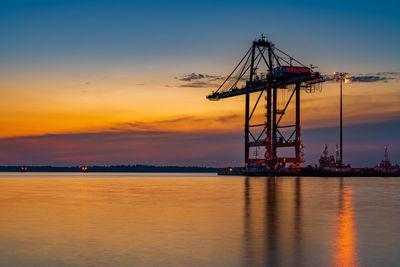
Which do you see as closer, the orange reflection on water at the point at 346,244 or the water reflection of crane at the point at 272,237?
the orange reflection on water at the point at 346,244

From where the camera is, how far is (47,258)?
1214 cm

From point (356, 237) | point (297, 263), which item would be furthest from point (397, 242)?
point (297, 263)

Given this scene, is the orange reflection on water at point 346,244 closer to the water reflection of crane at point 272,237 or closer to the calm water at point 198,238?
the calm water at point 198,238

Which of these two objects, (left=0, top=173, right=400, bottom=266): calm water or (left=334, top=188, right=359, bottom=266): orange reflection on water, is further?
(left=0, top=173, right=400, bottom=266): calm water

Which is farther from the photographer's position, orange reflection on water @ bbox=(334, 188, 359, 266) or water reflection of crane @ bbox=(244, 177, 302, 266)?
water reflection of crane @ bbox=(244, 177, 302, 266)

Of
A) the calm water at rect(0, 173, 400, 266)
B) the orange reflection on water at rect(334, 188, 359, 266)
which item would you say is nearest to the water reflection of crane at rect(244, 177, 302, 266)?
the calm water at rect(0, 173, 400, 266)

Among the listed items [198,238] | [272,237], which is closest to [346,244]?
[272,237]

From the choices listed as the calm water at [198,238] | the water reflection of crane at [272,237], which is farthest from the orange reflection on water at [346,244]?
the water reflection of crane at [272,237]

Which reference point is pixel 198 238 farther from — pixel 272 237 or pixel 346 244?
pixel 346 244

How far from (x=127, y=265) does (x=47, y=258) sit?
2158mm

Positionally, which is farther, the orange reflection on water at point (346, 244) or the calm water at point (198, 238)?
the calm water at point (198, 238)

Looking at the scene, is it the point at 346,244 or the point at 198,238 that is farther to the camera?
the point at 198,238

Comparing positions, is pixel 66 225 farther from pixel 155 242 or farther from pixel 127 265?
pixel 127 265

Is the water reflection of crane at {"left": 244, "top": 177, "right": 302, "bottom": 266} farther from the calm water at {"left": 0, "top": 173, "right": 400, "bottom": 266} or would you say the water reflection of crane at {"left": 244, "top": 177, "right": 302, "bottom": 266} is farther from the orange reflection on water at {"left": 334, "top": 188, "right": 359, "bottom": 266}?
the orange reflection on water at {"left": 334, "top": 188, "right": 359, "bottom": 266}
